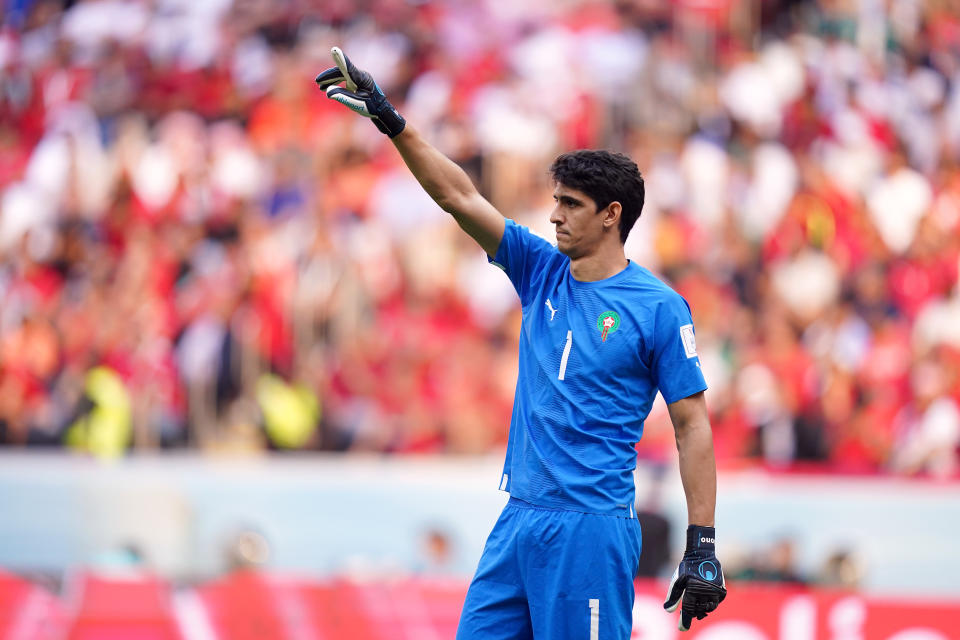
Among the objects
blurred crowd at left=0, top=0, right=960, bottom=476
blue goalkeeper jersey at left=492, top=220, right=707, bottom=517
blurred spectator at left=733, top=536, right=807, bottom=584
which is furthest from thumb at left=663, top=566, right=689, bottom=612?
blurred crowd at left=0, top=0, right=960, bottom=476

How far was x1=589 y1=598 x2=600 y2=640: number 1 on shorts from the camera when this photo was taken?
3.90m

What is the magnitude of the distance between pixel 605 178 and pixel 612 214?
12cm

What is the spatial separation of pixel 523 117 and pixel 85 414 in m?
4.97

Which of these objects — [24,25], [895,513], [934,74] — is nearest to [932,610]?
[895,513]

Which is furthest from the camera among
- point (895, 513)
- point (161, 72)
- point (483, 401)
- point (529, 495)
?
point (161, 72)

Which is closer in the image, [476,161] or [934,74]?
[476,161]

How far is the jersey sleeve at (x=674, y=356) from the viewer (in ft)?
12.9

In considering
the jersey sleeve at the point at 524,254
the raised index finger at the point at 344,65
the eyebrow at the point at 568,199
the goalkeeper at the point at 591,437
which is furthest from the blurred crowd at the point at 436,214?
the raised index finger at the point at 344,65

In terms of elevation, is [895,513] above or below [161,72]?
below

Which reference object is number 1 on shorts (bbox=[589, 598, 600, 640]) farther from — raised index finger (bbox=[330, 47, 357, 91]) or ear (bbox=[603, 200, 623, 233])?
raised index finger (bbox=[330, 47, 357, 91])

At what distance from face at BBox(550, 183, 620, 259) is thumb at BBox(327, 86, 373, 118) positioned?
0.66 meters

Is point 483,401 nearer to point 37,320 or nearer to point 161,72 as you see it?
point 37,320

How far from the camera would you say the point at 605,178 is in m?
3.99

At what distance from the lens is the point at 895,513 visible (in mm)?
9203
